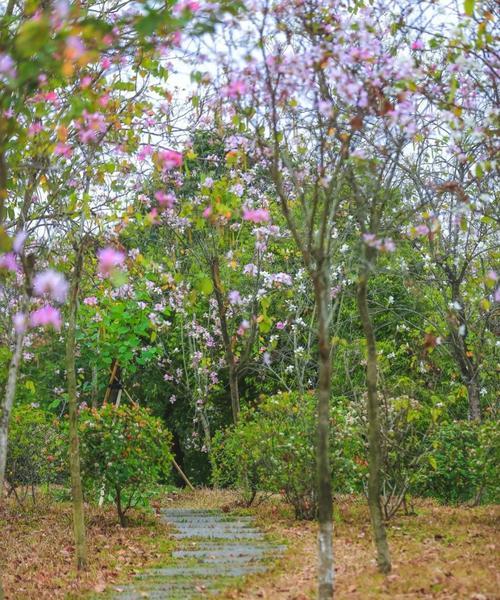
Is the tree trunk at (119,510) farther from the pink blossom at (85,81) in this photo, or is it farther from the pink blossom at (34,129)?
the pink blossom at (85,81)

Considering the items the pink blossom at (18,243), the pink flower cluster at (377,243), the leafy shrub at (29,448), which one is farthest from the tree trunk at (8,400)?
A: the leafy shrub at (29,448)

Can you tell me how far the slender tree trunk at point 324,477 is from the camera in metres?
5.70

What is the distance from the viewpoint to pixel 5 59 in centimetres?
453

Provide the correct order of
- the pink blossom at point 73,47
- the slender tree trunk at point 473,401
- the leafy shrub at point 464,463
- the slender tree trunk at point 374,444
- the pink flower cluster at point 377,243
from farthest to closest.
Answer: the slender tree trunk at point 473,401 → the leafy shrub at point 464,463 → the slender tree trunk at point 374,444 → the pink flower cluster at point 377,243 → the pink blossom at point 73,47

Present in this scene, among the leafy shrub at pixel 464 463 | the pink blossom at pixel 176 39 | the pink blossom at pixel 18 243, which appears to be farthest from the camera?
the leafy shrub at pixel 464 463

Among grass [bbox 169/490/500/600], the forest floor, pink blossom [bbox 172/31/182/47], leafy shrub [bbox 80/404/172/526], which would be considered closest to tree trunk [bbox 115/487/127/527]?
leafy shrub [bbox 80/404/172/526]

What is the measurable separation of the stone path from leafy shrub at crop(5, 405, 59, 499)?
9.34 ft

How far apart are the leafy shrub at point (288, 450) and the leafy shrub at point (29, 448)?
3.09 meters

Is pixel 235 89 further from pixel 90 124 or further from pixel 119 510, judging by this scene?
pixel 119 510

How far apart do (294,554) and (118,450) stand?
3.47 metres

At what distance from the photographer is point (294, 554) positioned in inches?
329

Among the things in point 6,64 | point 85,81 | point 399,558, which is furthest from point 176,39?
point 399,558

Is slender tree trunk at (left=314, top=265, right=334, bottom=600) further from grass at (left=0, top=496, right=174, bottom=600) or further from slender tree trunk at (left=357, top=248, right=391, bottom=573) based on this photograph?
grass at (left=0, top=496, right=174, bottom=600)

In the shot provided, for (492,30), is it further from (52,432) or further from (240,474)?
(52,432)
